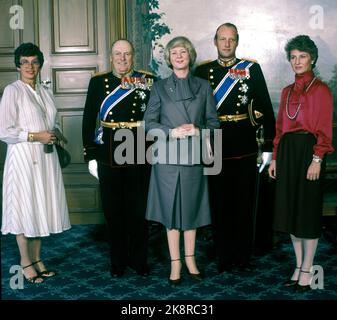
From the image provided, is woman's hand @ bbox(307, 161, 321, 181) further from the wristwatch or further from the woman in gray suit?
the woman in gray suit

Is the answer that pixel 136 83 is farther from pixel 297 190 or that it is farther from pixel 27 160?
pixel 297 190

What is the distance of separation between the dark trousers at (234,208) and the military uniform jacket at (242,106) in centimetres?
10

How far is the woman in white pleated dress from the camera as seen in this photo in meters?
3.33

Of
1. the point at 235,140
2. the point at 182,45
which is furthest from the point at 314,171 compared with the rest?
the point at 182,45

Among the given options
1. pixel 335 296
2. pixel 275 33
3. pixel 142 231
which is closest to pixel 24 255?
pixel 142 231

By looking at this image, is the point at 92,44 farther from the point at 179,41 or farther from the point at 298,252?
the point at 298,252

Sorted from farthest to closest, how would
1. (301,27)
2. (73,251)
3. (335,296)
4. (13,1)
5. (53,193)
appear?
(301,27), (13,1), (73,251), (53,193), (335,296)

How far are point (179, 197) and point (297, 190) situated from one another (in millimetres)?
661

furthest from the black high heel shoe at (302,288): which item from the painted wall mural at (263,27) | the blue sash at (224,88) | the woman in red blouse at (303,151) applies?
the painted wall mural at (263,27)

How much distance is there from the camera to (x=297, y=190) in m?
3.16

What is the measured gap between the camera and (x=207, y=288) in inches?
129

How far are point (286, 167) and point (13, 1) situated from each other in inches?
116

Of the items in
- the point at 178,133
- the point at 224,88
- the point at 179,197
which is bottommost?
the point at 179,197

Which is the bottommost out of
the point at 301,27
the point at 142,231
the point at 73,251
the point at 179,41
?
the point at 73,251
